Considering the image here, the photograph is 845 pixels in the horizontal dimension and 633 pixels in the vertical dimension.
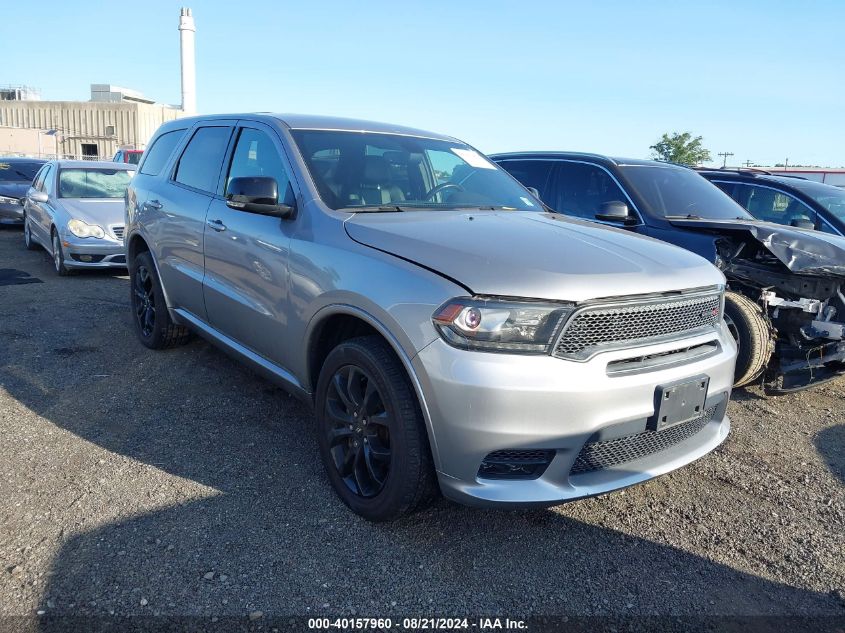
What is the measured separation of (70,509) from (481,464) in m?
1.97

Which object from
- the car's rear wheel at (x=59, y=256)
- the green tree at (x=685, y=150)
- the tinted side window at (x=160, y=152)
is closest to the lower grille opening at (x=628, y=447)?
the tinted side window at (x=160, y=152)

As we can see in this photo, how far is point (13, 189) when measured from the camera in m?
13.9

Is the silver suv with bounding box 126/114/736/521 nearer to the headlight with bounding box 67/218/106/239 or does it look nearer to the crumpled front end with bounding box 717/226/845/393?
the crumpled front end with bounding box 717/226/845/393

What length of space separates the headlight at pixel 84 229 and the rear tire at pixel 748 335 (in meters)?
7.70

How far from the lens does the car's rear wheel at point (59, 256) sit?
28.6 ft

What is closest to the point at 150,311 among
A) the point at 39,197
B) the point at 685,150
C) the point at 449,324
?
the point at 449,324

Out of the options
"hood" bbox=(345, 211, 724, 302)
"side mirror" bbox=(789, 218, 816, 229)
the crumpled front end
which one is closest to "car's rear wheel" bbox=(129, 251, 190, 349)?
"hood" bbox=(345, 211, 724, 302)

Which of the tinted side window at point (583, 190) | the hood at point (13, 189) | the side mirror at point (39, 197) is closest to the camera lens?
the tinted side window at point (583, 190)

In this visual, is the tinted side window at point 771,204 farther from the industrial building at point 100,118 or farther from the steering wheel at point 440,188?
the industrial building at point 100,118

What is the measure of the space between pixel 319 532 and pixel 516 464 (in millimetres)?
996

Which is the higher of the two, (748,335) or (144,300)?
(748,335)

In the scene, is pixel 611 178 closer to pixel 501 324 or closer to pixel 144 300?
pixel 501 324

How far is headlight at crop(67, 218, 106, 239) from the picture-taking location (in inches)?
339

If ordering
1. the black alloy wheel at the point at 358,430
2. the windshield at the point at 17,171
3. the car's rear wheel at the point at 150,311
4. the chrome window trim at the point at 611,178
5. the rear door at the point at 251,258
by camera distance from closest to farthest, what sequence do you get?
the black alloy wheel at the point at 358,430
the rear door at the point at 251,258
the car's rear wheel at the point at 150,311
the chrome window trim at the point at 611,178
the windshield at the point at 17,171
